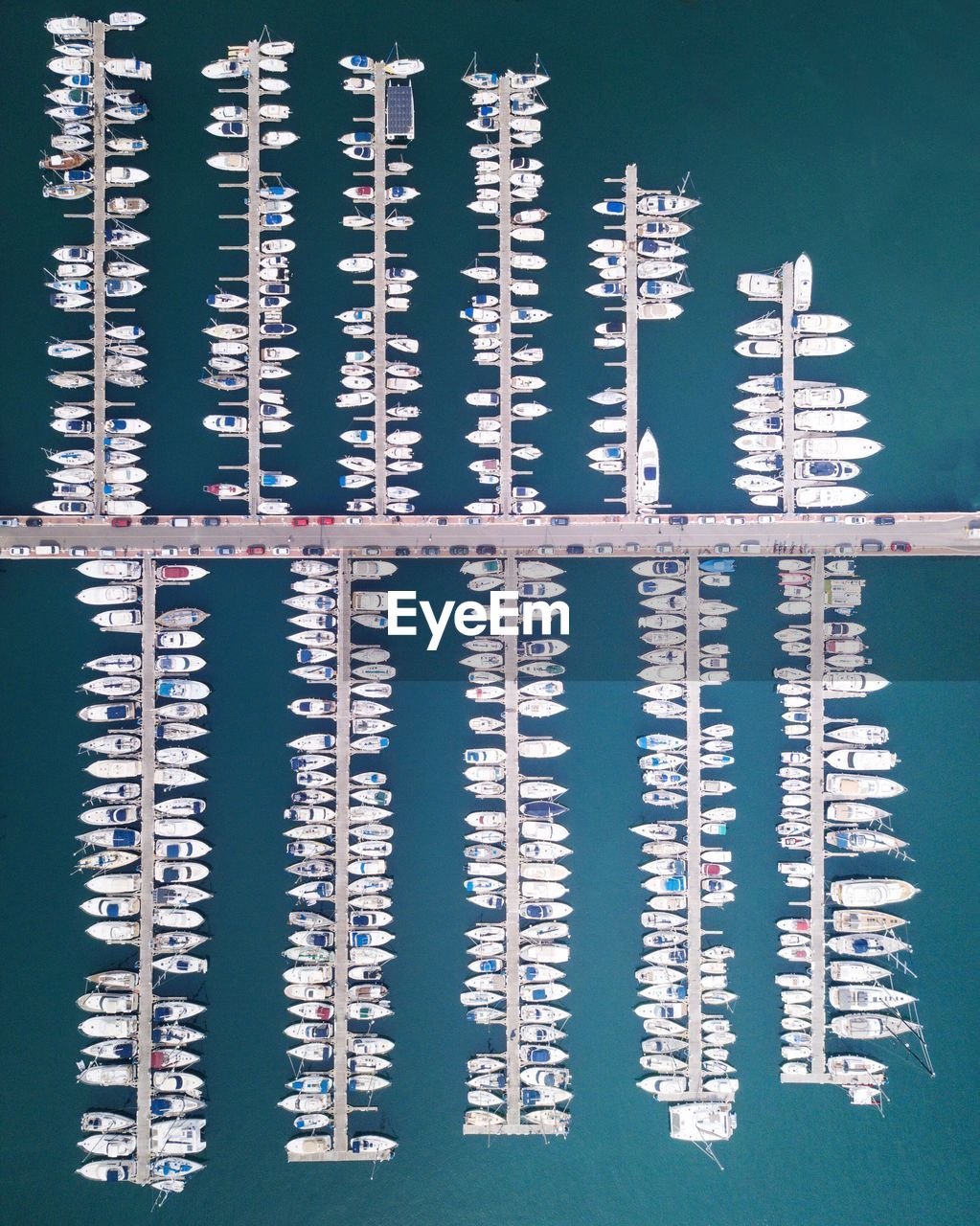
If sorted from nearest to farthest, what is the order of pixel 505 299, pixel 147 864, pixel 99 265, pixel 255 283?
1. pixel 147 864
2. pixel 99 265
3. pixel 255 283
4. pixel 505 299

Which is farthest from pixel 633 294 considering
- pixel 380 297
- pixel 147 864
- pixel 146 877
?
pixel 146 877

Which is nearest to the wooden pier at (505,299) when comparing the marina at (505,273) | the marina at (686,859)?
the marina at (505,273)

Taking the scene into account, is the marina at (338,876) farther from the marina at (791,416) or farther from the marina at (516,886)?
the marina at (791,416)

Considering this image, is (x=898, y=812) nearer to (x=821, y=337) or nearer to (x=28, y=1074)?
(x=821, y=337)

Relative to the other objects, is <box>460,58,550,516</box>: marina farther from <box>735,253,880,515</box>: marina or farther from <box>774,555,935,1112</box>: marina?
<box>774,555,935,1112</box>: marina

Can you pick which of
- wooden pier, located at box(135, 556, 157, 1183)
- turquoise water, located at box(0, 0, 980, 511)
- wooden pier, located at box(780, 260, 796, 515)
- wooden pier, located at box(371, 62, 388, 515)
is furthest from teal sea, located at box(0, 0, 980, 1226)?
wooden pier, located at box(135, 556, 157, 1183)

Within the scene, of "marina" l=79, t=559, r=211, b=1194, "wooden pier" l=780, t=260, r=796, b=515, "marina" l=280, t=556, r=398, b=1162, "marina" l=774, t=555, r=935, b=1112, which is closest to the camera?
"marina" l=79, t=559, r=211, b=1194

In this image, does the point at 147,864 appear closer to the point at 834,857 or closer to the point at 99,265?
the point at 99,265
